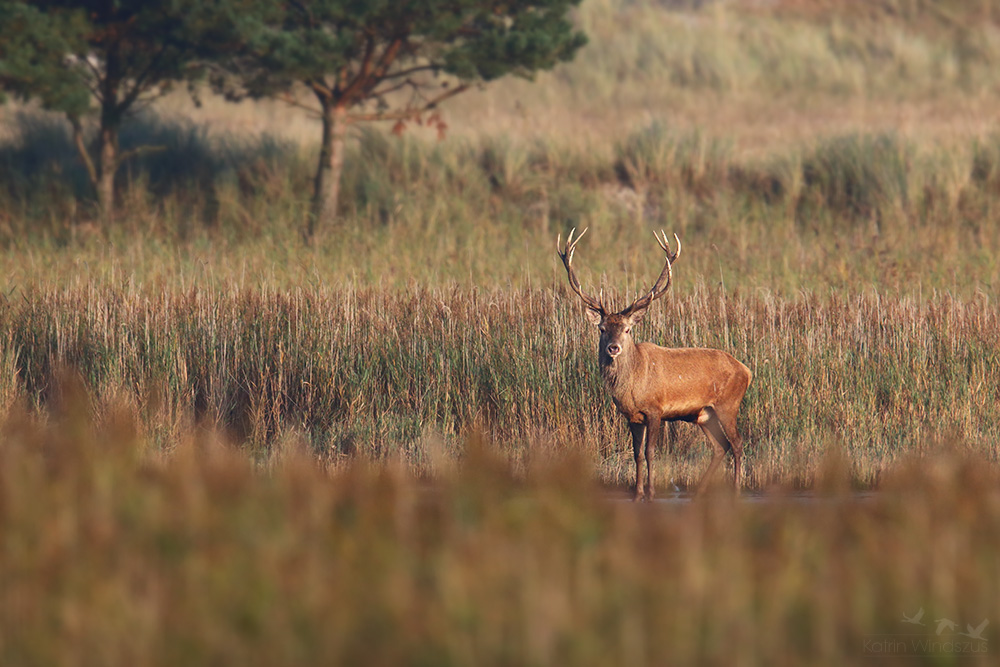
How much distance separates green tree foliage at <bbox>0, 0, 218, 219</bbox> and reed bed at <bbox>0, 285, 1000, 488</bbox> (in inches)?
261

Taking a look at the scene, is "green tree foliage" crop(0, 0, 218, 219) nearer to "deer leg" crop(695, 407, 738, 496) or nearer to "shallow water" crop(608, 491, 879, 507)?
"deer leg" crop(695, 407, 738, 496)

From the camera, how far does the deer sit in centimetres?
853

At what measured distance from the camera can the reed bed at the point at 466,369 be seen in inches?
400

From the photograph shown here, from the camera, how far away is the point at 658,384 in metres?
8.72

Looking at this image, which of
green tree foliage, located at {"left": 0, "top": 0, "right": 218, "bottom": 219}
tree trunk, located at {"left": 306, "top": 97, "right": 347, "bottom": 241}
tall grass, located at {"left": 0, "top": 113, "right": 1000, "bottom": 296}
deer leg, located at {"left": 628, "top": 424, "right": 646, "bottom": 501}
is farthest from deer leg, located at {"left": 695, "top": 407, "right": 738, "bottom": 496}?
tree trunk, located at {"left": 306, "top": 97, "right": 347, "bottom": 241}

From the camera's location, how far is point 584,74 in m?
32.7

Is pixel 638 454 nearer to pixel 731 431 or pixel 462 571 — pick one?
pixel 731 431

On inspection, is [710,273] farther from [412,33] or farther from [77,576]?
Result: [77,576]

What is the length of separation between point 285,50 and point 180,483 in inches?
482

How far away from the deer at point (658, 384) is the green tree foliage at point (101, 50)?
1063 centimetres

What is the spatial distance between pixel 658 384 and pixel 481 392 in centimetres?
228

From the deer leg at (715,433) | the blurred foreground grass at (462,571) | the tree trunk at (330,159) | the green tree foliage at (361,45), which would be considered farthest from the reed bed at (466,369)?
the tree trunk at (330,159)

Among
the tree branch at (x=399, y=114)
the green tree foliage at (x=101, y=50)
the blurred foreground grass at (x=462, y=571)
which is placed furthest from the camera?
the tree branch at (x=399, y=114)

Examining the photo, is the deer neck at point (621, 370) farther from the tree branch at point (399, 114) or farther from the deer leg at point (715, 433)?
the tree branch at point (399, 114)
